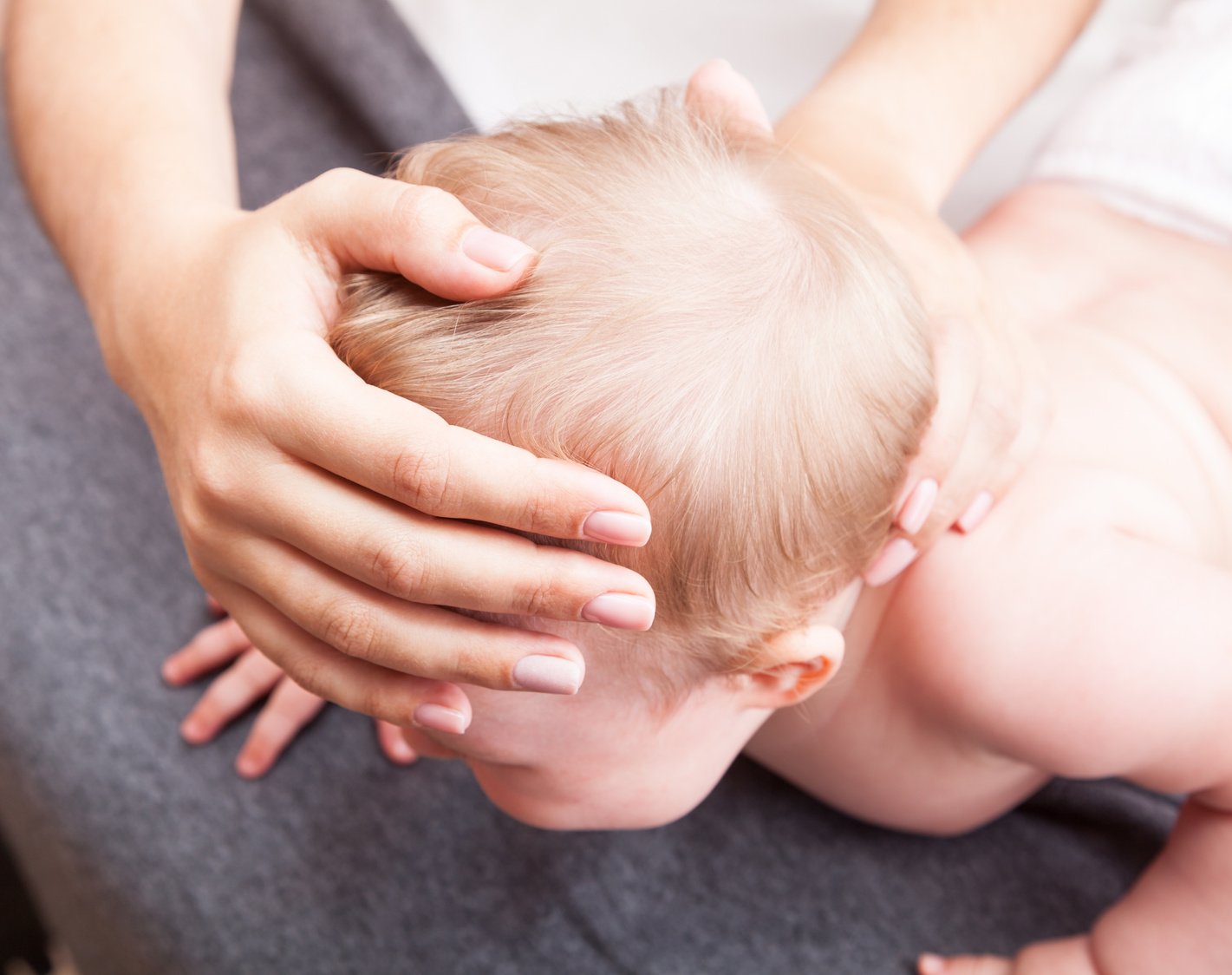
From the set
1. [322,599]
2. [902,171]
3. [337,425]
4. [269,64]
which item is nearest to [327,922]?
[322,599]

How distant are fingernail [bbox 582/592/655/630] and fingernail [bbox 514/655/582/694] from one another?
36 mm

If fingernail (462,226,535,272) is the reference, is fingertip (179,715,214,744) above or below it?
below

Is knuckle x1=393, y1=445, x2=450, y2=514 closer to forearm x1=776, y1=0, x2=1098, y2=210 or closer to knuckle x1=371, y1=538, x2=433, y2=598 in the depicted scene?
knuckle x1=371, y1=538, x2=433, y2=598

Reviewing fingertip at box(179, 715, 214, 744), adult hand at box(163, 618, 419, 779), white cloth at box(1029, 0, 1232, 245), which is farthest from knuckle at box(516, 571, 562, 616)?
white cloth at box(1029, 0, 1232, 245)

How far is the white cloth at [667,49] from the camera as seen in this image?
131cm

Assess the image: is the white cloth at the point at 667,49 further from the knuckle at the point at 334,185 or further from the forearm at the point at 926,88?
the knuckle at the point at 334,185

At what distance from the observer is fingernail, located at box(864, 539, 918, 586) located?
0.72 meters

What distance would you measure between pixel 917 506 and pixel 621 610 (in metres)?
0.27

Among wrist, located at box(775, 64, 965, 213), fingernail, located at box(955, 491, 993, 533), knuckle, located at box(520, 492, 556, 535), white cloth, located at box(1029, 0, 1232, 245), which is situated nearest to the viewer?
knuckle, located at box(520, 492, 556, 535)

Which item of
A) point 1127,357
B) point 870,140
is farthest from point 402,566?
point 1127,357

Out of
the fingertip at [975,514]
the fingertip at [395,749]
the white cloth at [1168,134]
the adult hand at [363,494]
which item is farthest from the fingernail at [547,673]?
the white cloth at [1168,134]

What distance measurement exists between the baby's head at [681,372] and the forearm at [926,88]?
0.26 meters

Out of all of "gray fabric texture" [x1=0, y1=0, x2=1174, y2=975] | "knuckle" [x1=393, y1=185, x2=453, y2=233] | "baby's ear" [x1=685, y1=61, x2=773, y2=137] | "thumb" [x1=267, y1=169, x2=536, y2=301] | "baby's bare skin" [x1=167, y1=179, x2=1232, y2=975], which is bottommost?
"gray fabric texture" [x1=0, y1=0, x2=1174, y2=975]

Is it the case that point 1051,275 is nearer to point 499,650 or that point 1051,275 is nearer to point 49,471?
point 499,650
